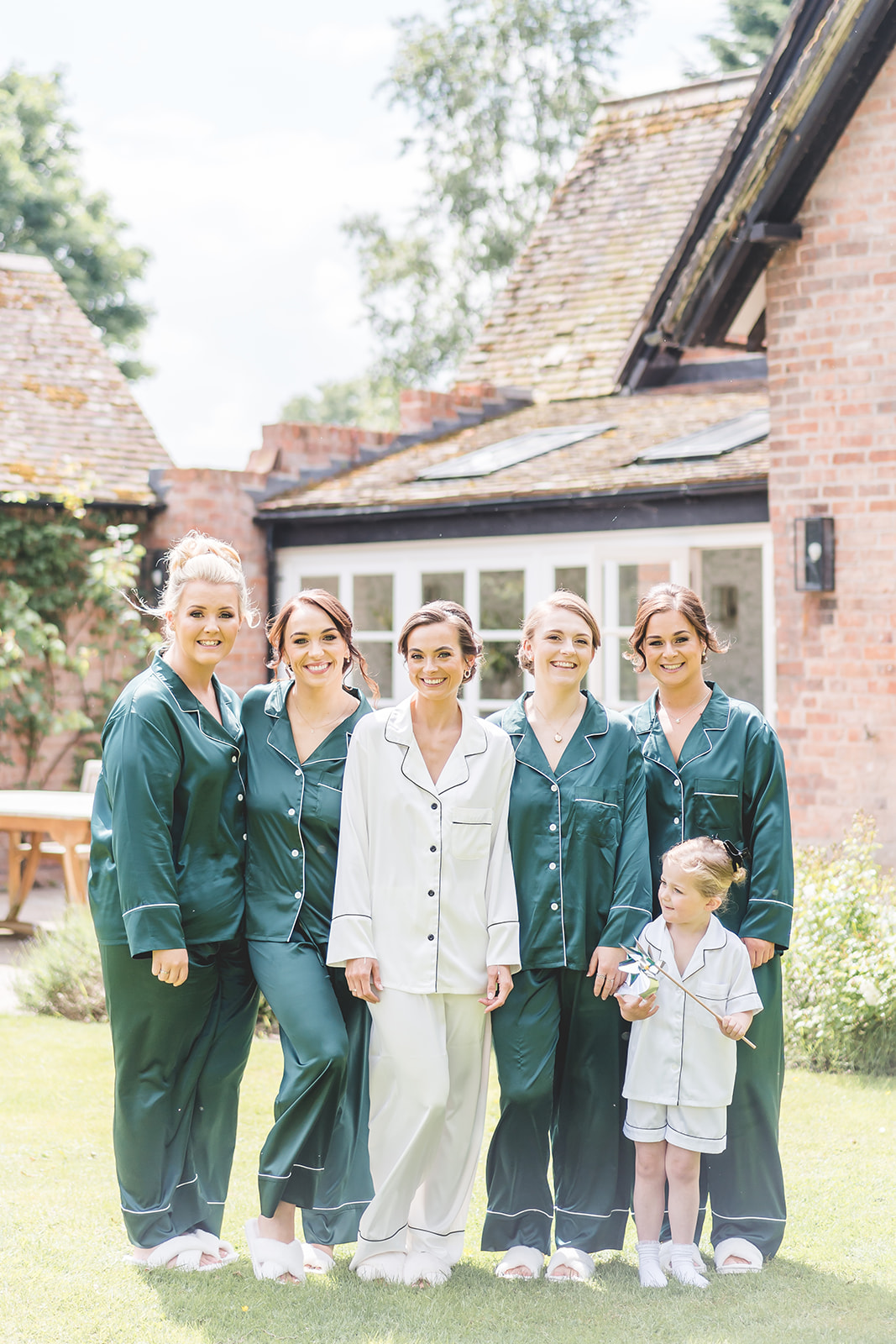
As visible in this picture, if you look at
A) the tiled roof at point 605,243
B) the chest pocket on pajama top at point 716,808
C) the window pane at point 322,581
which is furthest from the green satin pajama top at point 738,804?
the tiled roof at point 605,243

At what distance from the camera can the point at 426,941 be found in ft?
12.8

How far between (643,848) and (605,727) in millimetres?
346

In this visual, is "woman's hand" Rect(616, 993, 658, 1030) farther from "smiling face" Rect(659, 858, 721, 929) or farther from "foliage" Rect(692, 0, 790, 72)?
"foliage" Rect(692, 0, 790, 72)

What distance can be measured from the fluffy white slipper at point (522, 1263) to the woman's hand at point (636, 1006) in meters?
0.72

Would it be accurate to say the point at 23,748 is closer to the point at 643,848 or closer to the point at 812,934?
the point at 812,934

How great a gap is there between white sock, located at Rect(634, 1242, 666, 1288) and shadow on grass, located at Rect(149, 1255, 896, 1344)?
3cm

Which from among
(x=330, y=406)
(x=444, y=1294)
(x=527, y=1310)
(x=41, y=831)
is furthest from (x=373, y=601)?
(x=330, y=406)

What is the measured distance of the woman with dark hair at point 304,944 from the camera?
391 cm

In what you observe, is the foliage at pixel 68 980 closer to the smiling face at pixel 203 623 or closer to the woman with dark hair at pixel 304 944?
the woman with dark hair at pixel 304 944

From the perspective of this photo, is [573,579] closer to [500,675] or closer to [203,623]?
[500,675]

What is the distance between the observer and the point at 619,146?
15.7 meters

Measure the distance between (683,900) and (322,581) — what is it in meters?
8.65

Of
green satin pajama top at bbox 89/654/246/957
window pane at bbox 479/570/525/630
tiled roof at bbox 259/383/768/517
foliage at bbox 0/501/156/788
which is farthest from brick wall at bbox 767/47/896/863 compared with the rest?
foliage at bbox 0/501/156/788

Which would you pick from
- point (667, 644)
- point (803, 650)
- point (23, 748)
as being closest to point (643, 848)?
point (667, 644)
